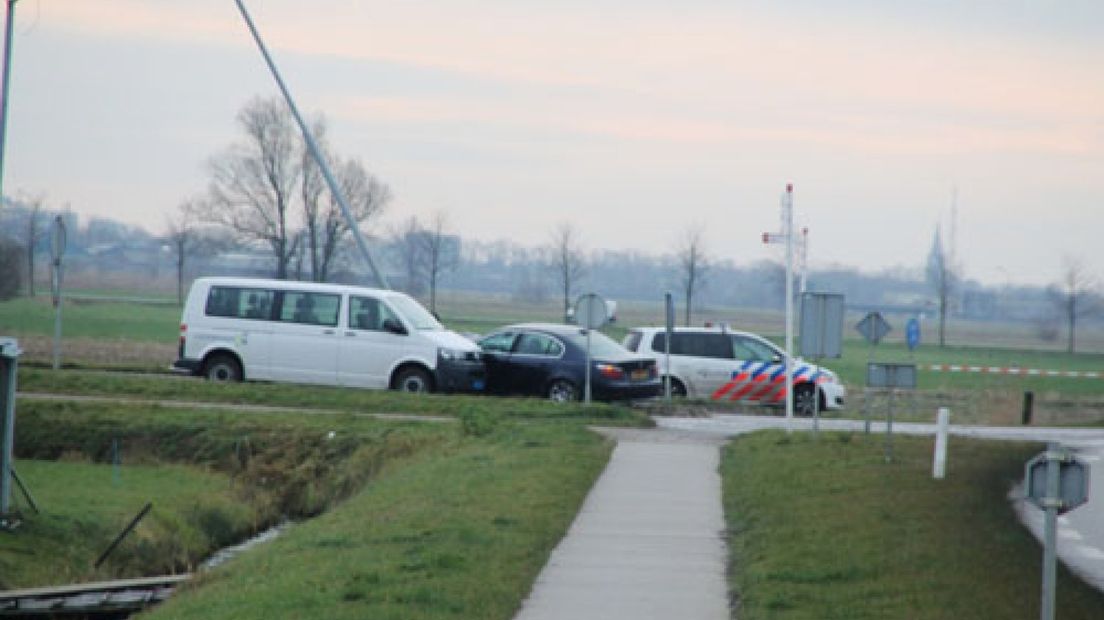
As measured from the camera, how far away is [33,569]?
623 inches

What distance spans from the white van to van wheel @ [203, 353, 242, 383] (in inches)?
0.7

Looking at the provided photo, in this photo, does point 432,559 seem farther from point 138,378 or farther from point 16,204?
point 16,204

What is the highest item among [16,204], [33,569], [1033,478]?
[16,204]

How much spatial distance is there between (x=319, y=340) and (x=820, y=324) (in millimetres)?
10223

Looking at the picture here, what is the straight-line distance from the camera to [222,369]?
29375mm

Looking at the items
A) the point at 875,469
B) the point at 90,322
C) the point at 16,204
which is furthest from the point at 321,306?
the point at 16,204

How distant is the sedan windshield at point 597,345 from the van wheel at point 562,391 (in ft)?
2.27

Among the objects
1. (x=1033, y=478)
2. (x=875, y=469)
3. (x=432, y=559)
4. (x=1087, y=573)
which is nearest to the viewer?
(x=1033, y=478)

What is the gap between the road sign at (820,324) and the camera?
22281 mm

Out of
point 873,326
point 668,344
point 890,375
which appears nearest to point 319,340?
point 668,344

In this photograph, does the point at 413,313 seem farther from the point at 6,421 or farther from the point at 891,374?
the point at 6,421

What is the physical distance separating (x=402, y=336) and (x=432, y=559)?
1689 cm

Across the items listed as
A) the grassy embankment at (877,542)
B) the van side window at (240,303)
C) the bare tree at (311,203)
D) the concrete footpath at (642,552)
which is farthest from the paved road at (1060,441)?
the bare tree at (311,203)

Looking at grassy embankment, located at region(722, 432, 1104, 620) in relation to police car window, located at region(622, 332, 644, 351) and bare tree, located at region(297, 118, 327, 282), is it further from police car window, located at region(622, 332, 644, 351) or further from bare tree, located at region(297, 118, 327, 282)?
bare tree, located at region(297, 118, 327, 282)
